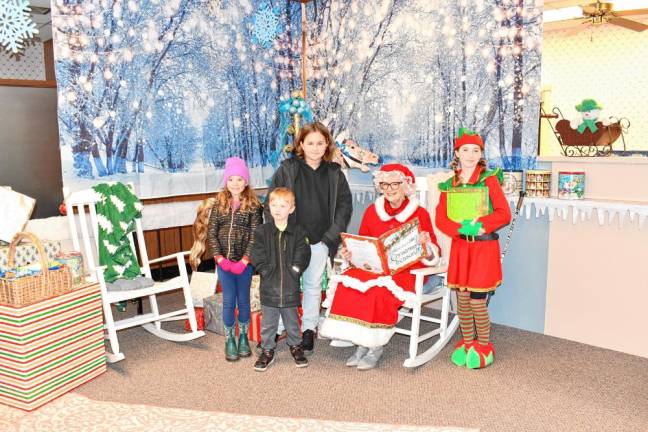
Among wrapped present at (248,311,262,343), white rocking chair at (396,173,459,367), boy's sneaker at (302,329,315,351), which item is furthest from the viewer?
wrapped present at (248,311,262,343)

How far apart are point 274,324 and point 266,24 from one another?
8.24 feet

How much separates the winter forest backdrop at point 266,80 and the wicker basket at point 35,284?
0.99 metres

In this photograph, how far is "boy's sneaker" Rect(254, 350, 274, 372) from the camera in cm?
294

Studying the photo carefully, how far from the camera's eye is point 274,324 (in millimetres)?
2982

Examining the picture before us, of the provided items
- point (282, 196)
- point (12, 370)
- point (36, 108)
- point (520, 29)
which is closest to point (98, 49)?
point (36, 108)

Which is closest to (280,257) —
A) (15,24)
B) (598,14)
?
(15,24)

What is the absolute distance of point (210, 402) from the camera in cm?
261

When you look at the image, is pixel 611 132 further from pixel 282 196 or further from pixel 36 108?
pixel 36 108

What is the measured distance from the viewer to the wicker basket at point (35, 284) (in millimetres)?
2541

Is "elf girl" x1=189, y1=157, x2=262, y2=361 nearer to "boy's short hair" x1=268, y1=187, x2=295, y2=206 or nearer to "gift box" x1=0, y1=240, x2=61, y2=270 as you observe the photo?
"boy's short hair" x1=268, y1=187, x2=295, y2=206

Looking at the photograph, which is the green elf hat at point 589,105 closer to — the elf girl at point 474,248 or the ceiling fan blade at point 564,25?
the elf girl at point 474,248

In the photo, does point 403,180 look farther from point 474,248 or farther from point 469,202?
point 474,248

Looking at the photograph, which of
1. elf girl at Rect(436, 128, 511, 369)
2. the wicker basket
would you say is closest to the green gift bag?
elf girl at Rect(436, 128, 511, 369)

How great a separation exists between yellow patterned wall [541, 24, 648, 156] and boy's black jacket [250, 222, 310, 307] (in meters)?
4.57
